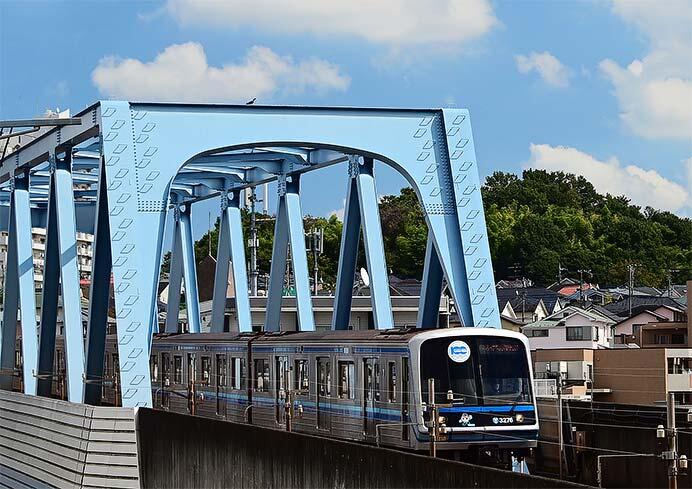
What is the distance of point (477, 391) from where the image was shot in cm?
1764

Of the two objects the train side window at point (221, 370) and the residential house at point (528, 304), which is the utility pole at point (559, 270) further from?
the train side window at point (221, 370)

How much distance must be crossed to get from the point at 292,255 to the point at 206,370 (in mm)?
3601

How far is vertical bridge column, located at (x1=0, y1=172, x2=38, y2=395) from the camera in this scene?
3020cm

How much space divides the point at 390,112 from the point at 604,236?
292 feet

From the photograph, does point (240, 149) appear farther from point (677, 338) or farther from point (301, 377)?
point (677, 338)

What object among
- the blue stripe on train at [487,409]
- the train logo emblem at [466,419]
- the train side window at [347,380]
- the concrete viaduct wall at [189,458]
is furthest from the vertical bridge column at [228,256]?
the train logo emblem at [466,419]

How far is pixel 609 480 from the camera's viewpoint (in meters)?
15.7

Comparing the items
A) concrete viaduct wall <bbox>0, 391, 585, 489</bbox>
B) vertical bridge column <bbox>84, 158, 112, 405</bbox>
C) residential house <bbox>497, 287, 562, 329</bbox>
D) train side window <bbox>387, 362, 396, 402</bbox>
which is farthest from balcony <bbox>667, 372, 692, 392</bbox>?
residential house <bbox>497, 287, 562, 329</bbox>

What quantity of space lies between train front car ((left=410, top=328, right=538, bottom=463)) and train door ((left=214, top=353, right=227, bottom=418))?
7.56m

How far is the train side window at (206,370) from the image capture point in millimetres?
25469

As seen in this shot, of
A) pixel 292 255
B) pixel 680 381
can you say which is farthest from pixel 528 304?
pixel 292 255

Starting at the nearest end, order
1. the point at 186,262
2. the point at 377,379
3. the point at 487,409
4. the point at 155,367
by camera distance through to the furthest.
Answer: the point at 487,409 → the point at 377,379 → the point at 155,367 → the point at 186,262

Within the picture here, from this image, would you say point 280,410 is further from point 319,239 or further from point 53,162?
point 319,239

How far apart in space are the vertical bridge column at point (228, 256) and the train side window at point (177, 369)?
154 inches
